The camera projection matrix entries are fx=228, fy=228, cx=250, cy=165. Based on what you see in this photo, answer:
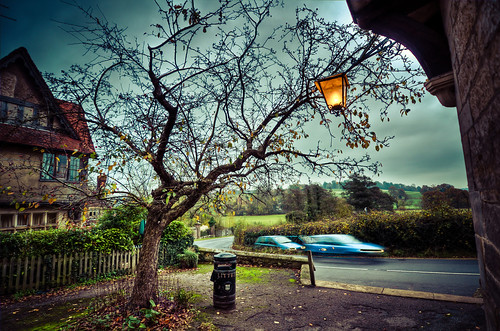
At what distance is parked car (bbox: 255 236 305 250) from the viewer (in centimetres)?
1327

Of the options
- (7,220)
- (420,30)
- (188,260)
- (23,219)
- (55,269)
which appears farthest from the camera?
(23,219)

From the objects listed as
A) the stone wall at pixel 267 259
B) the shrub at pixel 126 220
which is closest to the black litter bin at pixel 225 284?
the stone wall at pixel 267 259

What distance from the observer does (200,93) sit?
20.2 feet

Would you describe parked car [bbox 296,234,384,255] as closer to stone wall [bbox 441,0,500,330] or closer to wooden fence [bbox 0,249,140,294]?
wooden fence [bbox 0,249,140,294]

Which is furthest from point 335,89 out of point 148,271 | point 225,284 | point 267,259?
point 267,259

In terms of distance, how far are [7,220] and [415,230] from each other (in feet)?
73.8

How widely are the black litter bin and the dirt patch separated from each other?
18cm

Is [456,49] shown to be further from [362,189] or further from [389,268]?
[362,189]

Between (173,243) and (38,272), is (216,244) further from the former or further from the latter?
(38,272)

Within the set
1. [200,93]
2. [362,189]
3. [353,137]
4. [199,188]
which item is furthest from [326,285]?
[362,189]

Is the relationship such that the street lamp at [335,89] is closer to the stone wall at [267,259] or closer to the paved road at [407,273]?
the paved road at [407,273]

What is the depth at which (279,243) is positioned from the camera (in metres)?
13.9

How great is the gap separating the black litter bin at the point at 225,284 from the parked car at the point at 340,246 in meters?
8.79

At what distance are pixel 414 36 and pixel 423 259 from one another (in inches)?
515
